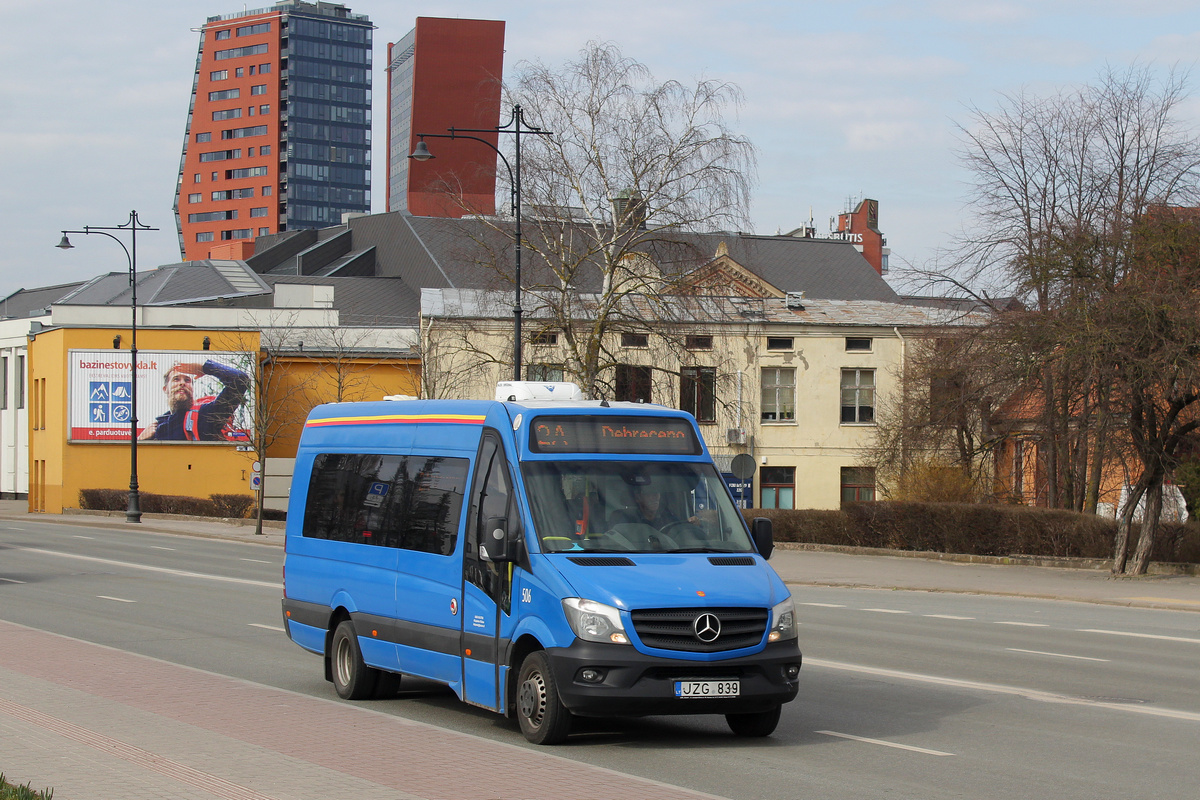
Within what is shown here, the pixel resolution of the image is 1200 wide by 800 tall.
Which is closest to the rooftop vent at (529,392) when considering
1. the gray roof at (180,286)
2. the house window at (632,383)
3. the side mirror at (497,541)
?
the side mirror at (497,541)

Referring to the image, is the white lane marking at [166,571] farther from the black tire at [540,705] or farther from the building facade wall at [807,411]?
the building facade wall at [807,411]

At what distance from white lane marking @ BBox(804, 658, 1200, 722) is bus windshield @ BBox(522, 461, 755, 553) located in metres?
3.62

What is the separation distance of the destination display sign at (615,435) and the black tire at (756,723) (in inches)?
78.0

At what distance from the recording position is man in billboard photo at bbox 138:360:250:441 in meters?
55.9

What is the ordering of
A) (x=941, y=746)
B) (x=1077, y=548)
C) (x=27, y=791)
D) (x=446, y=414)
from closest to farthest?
(x=27, y=791) → (x=941, y=746) → (x=446, y=414) → (x=1077, y=548)

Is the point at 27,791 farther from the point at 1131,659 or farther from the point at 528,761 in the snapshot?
the point at 1131,659

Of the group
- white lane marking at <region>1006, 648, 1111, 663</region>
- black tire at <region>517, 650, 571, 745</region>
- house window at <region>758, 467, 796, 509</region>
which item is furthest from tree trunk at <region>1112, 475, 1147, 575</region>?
A: house window at <region>758, 467, 796, 509</region>

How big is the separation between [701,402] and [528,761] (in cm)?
4521

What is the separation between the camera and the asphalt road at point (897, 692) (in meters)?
8.40

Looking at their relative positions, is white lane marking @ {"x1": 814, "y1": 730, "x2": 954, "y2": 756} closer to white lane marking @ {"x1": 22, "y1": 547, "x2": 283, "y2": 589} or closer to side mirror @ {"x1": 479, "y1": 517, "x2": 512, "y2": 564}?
side mirror @ {"x1": 479, "y1": 517, "x2": 512, "y2": 564}

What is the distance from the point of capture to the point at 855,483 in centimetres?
5444

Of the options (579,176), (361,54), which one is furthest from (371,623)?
(361,54)

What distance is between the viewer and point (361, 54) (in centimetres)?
16425

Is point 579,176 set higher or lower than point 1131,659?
higher
